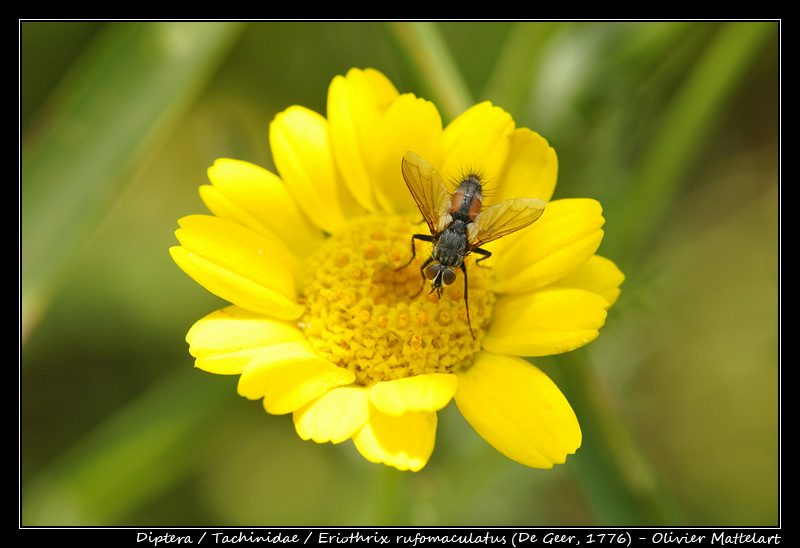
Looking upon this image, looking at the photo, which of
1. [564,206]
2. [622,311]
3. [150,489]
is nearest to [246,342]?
[564,206]

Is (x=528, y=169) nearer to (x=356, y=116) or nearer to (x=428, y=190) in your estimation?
(x=428, y=190)

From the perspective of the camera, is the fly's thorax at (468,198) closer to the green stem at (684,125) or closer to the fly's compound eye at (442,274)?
the fly's compound eye at (442,274)

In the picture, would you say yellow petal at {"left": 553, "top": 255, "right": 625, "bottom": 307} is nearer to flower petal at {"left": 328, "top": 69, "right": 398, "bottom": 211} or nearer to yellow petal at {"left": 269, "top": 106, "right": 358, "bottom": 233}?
flower petal at {"left": 328, "top": 69, "right": 398, "bottom": 211}

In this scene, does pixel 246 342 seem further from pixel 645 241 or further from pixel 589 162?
pixel 645 241

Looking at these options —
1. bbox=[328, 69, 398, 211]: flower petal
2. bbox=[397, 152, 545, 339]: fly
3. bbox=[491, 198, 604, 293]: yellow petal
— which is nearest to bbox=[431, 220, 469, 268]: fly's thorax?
bbox=[397, 152, 545, 339]: fly

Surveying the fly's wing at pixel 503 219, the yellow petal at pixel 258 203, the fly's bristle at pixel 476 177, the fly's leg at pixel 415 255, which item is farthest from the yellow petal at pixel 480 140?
the yellow petal at pixel 258 203
